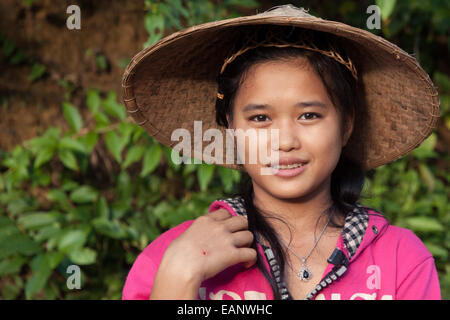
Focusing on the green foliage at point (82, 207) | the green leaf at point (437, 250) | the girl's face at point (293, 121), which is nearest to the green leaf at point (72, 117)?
the green foliage at point (82, 207)

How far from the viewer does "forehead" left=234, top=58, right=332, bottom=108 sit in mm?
1497

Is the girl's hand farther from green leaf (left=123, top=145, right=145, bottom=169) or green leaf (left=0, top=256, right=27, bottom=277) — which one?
green leaf (left=0, top=256, right=27, bottom=277)

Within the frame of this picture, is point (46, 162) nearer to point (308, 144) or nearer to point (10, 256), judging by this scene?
point (10, 256)

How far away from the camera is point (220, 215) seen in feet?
5.18

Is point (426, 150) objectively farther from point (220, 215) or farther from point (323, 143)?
point (220, 215)

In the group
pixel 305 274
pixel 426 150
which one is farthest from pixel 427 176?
pixel 305 274

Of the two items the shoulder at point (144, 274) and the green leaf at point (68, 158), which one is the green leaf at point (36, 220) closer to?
the green leaf at point (68, 158)

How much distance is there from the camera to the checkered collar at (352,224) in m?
1.55

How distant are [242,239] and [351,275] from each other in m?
0.34

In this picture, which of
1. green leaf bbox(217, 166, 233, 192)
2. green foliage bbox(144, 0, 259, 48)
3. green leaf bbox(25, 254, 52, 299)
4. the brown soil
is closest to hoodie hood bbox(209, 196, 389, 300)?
green leaf bbox(217, 166, 233, 192)

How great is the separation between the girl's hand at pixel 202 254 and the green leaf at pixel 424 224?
1.81 m

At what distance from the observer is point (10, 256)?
2.63 metres
